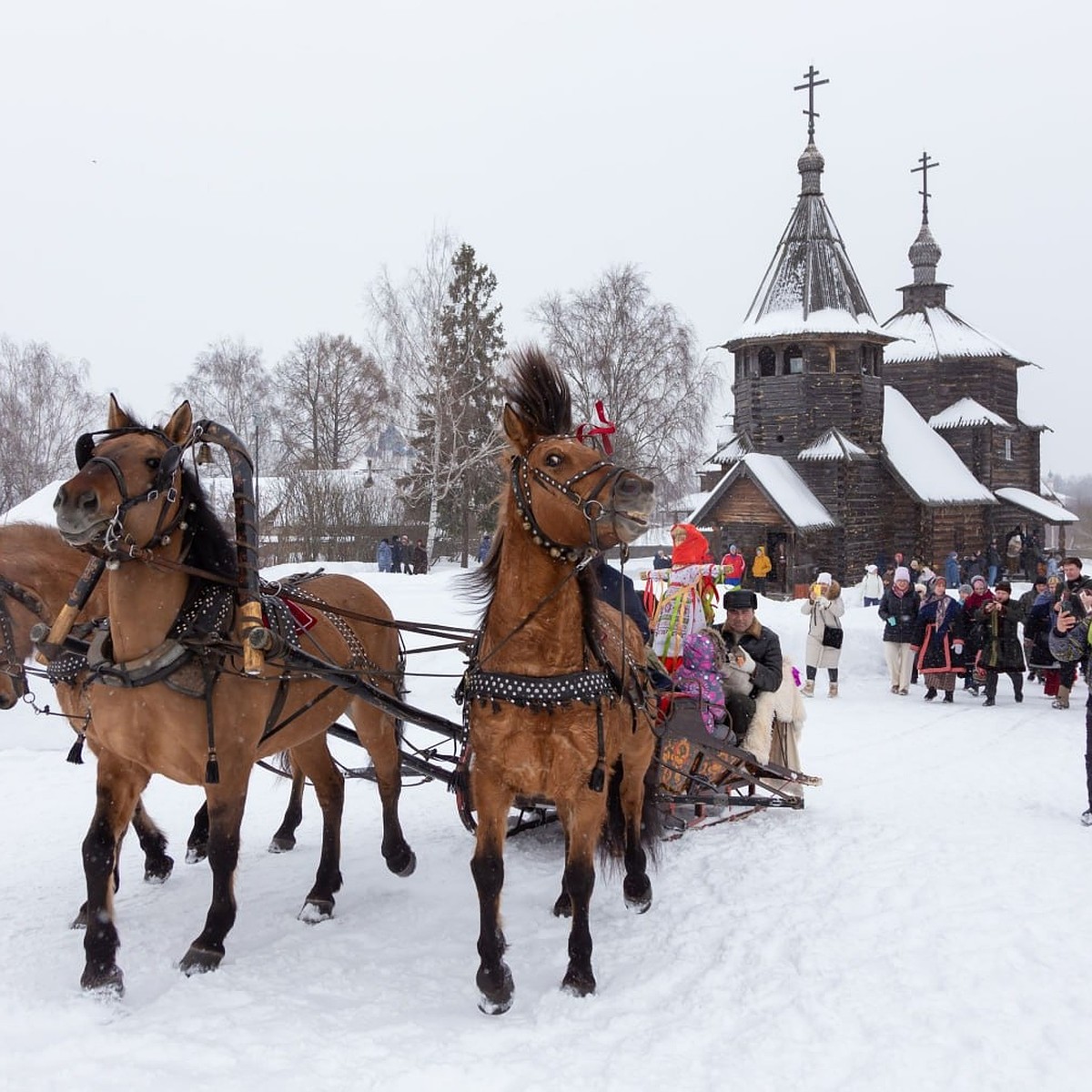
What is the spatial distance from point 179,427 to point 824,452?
2636 centimetres

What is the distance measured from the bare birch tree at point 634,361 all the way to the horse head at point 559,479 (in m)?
25.6

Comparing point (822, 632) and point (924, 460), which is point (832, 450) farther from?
point (822, 632)

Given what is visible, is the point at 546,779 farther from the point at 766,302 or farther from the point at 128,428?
the point at 766,302

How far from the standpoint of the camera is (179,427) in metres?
4.26

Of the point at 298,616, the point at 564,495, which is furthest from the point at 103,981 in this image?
the point at 564,495

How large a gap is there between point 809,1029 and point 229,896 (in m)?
2.50

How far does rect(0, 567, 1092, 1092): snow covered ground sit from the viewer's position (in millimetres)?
3582

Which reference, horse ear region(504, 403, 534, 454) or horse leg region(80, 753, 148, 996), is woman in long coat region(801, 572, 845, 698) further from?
horse leg region(80, 753, 148, 996)

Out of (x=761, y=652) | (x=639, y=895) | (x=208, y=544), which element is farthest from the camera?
(x=761, y=652)

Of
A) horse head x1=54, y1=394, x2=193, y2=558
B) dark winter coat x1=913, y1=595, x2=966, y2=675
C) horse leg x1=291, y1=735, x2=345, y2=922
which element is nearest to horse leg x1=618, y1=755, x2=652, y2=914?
horse leg x1=291, y1=735, x2=345, y2=922

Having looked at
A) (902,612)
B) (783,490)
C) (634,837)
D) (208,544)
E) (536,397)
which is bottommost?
(634,837)

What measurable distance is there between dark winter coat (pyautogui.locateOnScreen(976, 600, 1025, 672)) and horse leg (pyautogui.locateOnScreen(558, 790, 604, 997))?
10313 millimetres

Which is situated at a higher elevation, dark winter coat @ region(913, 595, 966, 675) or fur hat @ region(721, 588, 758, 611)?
fur hat @ region(721, 588, 758, 611)

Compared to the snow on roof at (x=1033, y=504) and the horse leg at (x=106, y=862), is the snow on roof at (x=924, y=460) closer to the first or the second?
the snow on roof at (x=1033, y=504)
